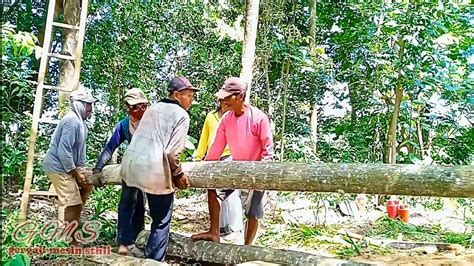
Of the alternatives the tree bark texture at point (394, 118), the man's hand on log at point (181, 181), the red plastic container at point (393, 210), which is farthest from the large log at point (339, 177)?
the tree bark texture at point (394, 118)

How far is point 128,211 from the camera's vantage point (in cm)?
449

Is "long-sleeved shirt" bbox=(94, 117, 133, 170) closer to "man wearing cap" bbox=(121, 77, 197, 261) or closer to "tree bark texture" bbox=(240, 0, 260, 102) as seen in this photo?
"man wearing cap" bbox=(121, 77, 197, 261)

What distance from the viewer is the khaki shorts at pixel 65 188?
4.73 meters

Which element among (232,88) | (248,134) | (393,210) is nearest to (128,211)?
(248,134)

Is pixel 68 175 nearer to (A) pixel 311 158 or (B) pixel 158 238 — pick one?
(B) pixel 158 238

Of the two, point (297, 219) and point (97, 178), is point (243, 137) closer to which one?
point (97, 178)

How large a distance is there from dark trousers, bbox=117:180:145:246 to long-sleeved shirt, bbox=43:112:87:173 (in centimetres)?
63

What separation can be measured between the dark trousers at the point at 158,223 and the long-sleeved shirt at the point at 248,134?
31.5 inches

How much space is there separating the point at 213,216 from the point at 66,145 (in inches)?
59.0

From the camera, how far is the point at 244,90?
427 cm

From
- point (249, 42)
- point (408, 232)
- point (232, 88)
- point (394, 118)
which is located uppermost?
point (249, 42)

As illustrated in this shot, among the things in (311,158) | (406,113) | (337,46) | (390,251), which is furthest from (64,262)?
(337,46)

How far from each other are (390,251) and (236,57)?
20.0ft

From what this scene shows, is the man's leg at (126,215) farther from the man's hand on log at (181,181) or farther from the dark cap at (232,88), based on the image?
the dark cap at (232,88)
